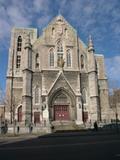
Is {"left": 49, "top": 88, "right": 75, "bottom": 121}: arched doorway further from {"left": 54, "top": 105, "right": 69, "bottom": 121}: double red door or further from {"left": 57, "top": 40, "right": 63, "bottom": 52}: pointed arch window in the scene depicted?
{"left": 57, "top": 40, "right": 63, "bottom": 52}: pointed arch window

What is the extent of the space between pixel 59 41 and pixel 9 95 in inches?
565

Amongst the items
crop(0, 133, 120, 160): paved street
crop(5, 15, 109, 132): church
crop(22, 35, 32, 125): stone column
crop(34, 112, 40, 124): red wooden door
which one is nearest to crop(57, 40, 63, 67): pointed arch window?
crop(5, 15, 109, 132): church

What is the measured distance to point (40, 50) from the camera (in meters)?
42.6

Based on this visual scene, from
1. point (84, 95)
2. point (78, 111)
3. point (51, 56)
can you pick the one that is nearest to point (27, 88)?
point (51, 56)

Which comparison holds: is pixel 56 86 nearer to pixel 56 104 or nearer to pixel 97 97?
pixel 56 104

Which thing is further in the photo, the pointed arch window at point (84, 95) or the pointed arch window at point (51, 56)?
the pointed arch window at point (51, 56)

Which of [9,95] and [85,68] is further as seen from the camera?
[85,68]

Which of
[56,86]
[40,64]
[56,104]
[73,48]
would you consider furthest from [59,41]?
[56,104]

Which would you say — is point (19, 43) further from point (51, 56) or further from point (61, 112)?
point (61, 112)

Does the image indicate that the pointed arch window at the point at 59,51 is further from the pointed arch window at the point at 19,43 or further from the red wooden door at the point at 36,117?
the red wooden door at the point at 36,117

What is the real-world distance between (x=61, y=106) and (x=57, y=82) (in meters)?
A: 4.37

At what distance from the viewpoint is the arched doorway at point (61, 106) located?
39.0 meters

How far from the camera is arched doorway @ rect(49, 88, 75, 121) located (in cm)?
3897

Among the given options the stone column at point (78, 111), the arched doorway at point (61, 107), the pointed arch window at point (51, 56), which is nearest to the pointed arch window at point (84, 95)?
the stone column at point (78, 111)
